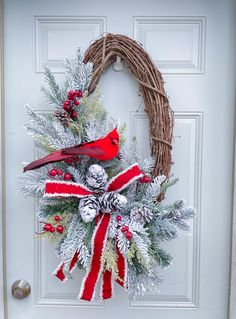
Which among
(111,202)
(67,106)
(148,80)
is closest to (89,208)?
(111,202)

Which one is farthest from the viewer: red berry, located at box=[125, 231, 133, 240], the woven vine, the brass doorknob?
the brass doorknob

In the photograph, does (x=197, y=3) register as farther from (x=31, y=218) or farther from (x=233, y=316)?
(x=233, y=316)

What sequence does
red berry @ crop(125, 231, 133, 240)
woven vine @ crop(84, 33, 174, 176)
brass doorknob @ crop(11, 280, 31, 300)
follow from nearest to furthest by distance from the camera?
1. red berry @ crop(125, 231, 133, 240)
2. woven vine @ crop(84, 33, 174, 176)
3. brass doorknob @ crop(11, 280, 31, 300)

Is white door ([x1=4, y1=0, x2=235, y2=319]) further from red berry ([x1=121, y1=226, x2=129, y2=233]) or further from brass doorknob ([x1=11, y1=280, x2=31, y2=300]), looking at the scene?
red berry ([x1=121, y1=226, x2=129, y2=233])

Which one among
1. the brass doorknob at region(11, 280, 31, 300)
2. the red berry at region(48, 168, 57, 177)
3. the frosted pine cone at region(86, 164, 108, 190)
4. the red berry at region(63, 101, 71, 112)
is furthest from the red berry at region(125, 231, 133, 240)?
the brass doorknob at region(11, 280, 31, 300)

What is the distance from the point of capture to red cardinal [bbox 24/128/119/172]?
2.62 ft

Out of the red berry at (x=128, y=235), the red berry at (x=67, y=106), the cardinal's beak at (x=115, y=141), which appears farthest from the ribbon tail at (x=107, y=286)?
the red berry at (x=67, y=106)

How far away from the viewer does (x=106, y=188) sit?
84 centimetres

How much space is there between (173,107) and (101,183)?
36cm

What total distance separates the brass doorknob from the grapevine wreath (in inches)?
9.9

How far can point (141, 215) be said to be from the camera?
82cm

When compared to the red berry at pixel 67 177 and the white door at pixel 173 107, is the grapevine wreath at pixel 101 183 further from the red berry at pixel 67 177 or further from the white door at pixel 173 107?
the white door at pixel 173 107

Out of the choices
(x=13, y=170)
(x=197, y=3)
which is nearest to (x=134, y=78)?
(x=197, y=3)

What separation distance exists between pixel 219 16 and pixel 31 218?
2.87ft
